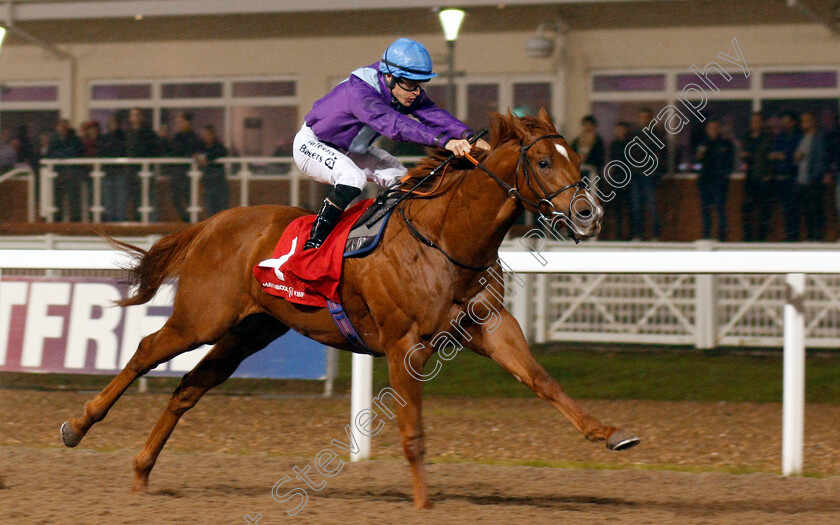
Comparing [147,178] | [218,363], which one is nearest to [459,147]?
[218,363]

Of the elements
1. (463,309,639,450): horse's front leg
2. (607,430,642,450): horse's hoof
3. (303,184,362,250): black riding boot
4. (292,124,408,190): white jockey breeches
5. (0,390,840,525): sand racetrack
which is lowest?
(0,390,840,525): sand racetrack

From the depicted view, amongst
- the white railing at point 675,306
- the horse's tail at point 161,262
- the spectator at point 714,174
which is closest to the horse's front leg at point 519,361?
the horse's tail at point 161,262

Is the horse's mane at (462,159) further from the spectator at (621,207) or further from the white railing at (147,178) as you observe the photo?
the white railing at (147,178)

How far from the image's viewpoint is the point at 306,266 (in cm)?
455

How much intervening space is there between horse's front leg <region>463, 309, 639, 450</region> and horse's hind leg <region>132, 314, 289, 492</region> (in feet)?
3.60

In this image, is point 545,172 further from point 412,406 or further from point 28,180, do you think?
point 28,180

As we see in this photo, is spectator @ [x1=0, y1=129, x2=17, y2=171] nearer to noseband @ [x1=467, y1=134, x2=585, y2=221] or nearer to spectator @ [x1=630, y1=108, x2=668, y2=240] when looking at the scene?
spectator @ [x1=630, y1=108, x2=668, y2=240]

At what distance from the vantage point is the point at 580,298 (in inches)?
379

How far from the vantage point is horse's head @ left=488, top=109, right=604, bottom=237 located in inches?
Result: 154

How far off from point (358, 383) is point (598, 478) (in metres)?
1.32

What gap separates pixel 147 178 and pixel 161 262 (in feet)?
20.4

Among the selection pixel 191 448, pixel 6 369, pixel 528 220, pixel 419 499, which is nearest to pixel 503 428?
pixel 191 448

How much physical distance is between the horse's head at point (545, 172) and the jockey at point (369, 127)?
0.15 m

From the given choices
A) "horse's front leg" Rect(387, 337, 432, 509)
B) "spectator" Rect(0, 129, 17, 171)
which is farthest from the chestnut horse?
"spectator" Rect(0, 129, 17, 171)
